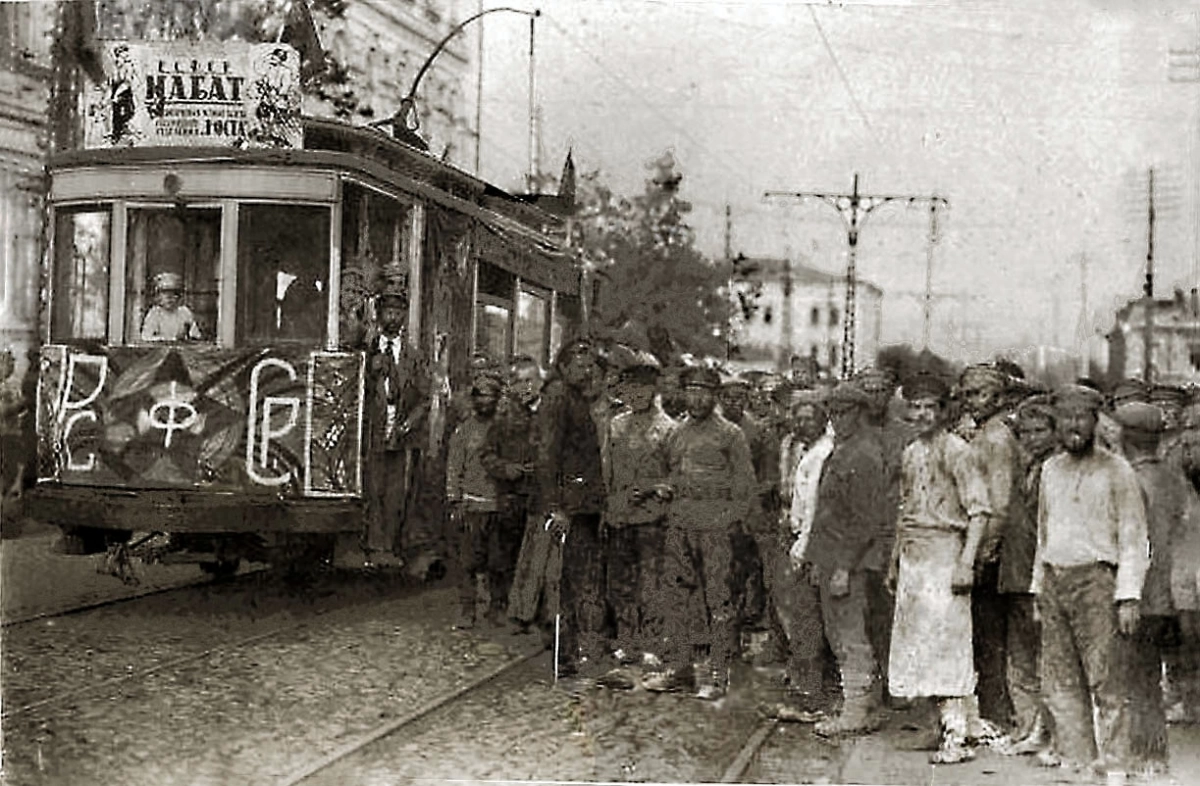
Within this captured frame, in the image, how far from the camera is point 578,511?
6691 millimetres

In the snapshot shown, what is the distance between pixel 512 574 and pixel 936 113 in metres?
2.85

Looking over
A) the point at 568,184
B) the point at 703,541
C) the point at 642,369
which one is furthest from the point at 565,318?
the point at 703,541

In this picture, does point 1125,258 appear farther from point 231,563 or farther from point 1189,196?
point 231,563

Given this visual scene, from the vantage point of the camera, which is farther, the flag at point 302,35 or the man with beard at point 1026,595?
the flag at point 302,35

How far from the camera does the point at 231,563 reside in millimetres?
7086

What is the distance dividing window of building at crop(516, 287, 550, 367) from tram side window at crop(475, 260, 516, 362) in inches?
2.0

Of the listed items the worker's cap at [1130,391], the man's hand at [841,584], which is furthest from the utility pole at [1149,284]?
Answer: the man's hand at [841,584]

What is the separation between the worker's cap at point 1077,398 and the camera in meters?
6.04

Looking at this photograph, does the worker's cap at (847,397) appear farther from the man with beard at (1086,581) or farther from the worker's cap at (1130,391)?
the worker's cap at (1130,391)

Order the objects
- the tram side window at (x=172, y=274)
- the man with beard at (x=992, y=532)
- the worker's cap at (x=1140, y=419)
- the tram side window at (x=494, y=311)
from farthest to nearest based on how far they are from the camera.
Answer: the tram side window at (x=494, y=311) → the tram side window at (x=172, y=274) → the worker's cap at (x=1140, y=419) → the man with beard at (x=992, y=532)

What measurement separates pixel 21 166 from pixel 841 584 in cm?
420

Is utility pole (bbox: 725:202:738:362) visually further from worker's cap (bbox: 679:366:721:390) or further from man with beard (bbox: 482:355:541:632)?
man with beard (bbox: 482:355:541:632)

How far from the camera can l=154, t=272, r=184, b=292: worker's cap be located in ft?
22.5

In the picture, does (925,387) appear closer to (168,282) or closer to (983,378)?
(983,378)
